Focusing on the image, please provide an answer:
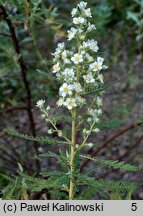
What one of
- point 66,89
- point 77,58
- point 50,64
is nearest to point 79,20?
point 77,58

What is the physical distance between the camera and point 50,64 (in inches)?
116

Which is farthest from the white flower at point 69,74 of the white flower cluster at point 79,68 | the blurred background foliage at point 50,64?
the blurred background foliage at point 50,64

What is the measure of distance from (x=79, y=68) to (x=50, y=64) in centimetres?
127

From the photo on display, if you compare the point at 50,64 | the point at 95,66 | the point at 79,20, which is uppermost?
the point at 50,64

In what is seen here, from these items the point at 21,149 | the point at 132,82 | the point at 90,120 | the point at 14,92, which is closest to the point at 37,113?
the point at 14,92

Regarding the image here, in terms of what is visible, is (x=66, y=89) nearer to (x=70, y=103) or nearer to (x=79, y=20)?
(x=70, y=103)

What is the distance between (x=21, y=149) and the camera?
3.16 m

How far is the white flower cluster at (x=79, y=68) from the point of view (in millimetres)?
1653

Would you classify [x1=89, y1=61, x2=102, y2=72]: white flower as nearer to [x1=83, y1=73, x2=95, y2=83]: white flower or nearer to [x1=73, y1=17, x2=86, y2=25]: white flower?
[x1=83, y1=73, x2=95, y2=83]: white flower

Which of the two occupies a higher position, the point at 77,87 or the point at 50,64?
the point at 50,64

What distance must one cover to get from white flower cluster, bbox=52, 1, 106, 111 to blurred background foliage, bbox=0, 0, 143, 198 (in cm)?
59

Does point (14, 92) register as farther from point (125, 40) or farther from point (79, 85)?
point (79, 85)

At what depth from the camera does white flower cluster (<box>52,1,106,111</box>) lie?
1.65 m

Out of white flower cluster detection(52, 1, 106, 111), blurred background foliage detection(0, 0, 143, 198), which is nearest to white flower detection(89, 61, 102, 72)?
white flower cluster detection(52, 1, 106, 111)
